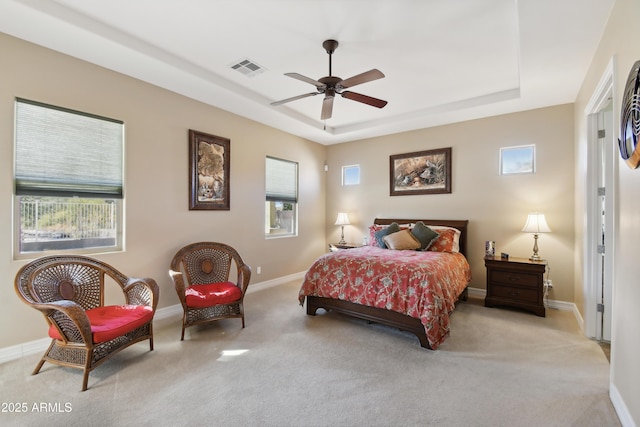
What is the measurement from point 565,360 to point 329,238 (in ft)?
14.5

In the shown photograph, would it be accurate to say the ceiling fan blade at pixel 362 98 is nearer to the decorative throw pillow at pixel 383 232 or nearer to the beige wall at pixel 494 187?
the decorative throw pillow at pixel 383 232

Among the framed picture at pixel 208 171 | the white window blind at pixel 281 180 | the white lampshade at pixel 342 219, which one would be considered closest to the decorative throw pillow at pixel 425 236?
the white lampshade at pixel 342 219

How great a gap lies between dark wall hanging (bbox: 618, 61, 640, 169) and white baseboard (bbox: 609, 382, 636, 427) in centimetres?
151

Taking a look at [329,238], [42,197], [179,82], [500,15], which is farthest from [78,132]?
[329,238]

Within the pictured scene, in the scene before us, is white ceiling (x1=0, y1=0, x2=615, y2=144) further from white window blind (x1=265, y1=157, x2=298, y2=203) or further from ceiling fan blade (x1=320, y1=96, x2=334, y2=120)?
white window blind (x1=265, y1=157, x2=298, y2=203)

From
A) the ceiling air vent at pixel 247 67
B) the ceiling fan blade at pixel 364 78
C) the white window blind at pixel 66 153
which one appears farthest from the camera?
the ceiling air vent at pixel 247 67

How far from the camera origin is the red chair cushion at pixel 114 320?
233 cm

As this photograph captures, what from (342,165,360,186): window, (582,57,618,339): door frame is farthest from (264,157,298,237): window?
(582,57,618,339): door frame

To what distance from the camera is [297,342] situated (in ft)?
9.93

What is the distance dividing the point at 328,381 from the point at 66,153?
336cm

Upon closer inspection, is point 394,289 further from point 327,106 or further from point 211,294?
point 327,106

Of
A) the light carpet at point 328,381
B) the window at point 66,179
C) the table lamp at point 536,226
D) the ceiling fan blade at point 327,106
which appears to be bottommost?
the light carpet at point 328,381

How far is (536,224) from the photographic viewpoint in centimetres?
390

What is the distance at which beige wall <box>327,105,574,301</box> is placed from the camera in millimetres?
4094
